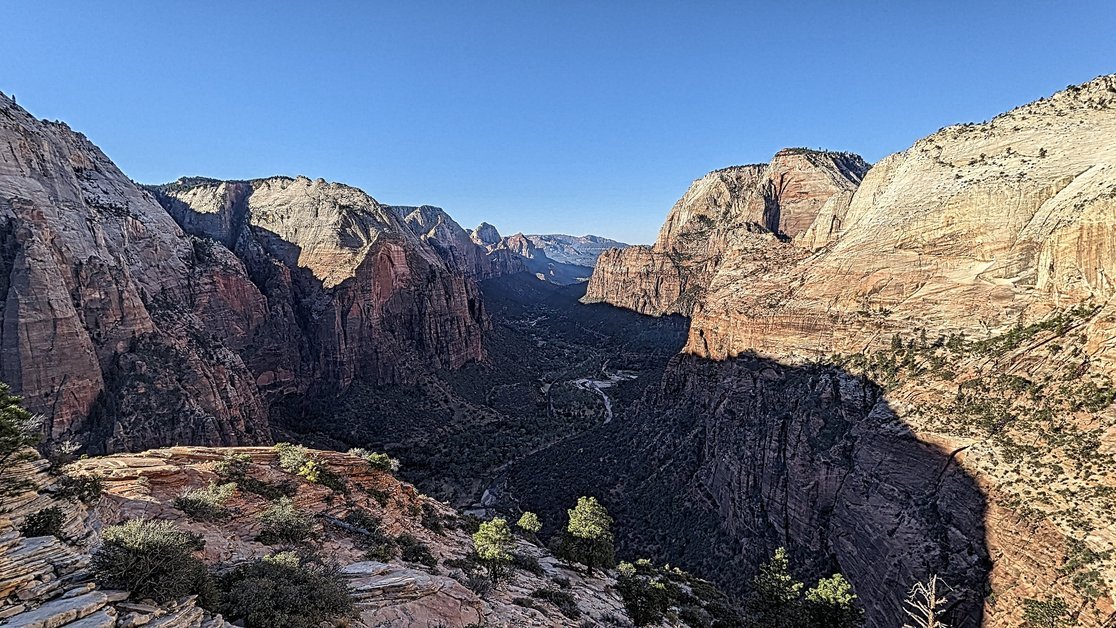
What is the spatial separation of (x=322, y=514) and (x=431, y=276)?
3016 inches

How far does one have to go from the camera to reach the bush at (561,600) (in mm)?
21781

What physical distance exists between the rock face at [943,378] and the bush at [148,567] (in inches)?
1236

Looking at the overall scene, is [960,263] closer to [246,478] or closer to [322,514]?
[322,514]

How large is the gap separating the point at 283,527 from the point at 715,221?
136m

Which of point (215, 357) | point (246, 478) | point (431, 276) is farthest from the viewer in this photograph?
point (431, 276)

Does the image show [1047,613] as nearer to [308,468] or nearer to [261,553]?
[261,553]

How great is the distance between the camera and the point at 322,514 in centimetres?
2389

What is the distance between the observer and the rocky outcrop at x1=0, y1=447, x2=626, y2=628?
966cm

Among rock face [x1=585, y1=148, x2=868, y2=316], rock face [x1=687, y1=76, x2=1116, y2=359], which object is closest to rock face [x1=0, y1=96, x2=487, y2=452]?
rock face [x1=687, y1=76, x2=1116, y2=359]

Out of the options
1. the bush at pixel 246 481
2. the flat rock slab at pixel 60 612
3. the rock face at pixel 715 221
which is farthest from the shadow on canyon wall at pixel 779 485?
the flat rock slab at pixel 60 612

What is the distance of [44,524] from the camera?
13328 millimetres

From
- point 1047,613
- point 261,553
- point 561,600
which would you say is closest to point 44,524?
point 261,553

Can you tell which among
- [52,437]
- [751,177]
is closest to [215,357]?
[52,437]

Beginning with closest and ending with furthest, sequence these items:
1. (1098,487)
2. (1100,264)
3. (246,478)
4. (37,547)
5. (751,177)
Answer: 1. (37,547)
2. (1098,487)
3. (246,478)
4. (1100,264)
5. (751,177)
